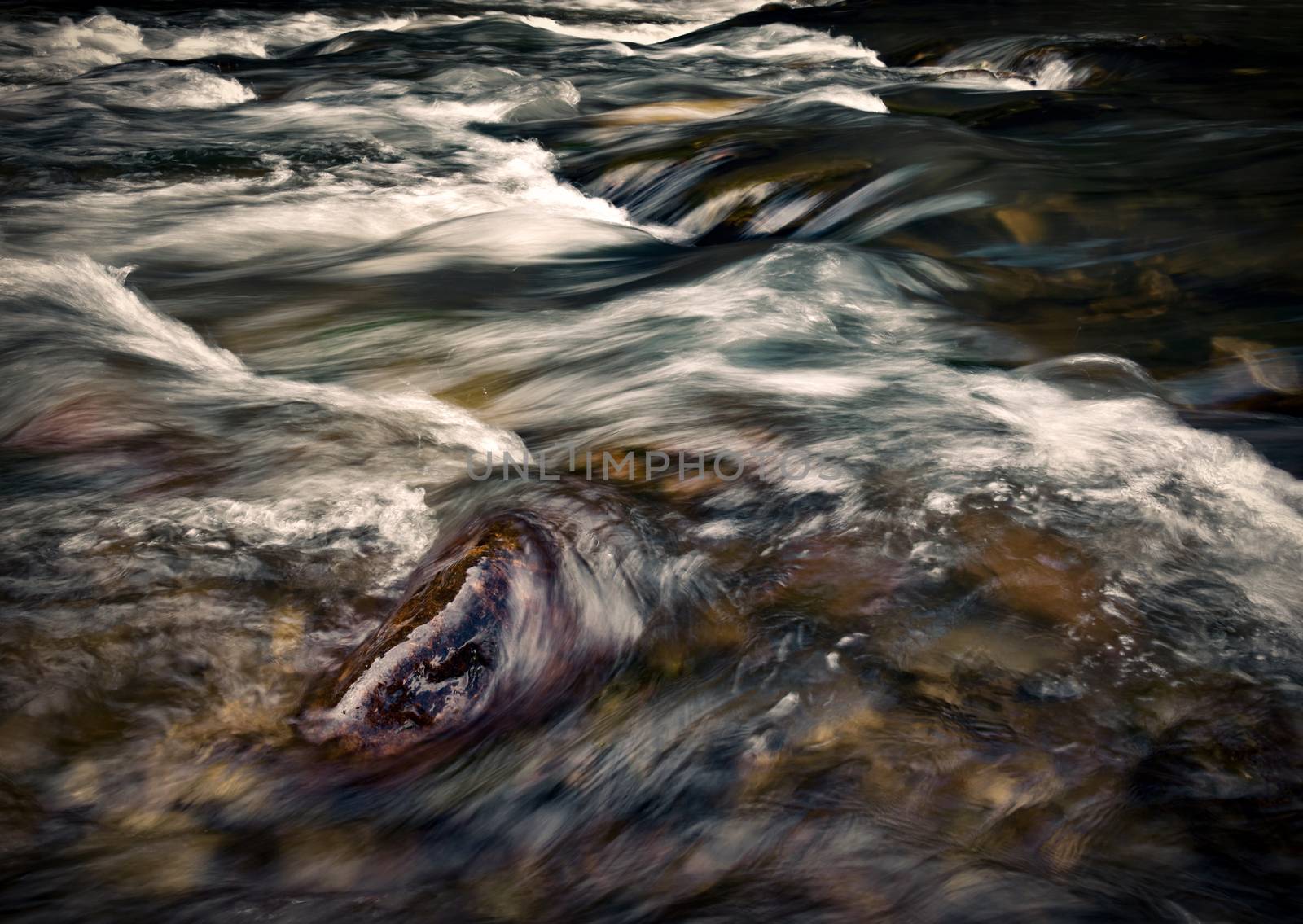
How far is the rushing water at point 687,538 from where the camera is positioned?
2.28 meters

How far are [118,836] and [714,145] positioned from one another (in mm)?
6920

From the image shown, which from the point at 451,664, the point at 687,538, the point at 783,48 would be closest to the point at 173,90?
the point at 783,48

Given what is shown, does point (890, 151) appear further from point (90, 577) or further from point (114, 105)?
point (114, 105)

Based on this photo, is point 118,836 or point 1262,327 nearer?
point 118,836

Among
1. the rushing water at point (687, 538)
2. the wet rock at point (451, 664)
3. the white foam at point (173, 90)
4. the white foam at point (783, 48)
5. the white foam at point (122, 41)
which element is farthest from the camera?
the white foam at point (783, 48)

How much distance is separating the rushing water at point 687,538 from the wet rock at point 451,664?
0.02 m

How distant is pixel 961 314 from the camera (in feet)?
17.6

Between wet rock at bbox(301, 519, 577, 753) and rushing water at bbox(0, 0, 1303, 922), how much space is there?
0.02 metres

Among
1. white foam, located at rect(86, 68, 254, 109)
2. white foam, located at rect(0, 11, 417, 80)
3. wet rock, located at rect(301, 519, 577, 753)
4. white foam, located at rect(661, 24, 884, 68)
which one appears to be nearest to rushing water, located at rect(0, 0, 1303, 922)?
wet rock, located at rect(301, 519, 577, 753)

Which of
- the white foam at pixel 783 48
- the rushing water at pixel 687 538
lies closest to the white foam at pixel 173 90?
the rushing water at pixel 687 538

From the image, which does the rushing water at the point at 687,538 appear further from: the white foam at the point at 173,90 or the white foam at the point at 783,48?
the white foam at the point at 783,48

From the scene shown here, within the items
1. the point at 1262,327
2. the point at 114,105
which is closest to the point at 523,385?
the point at 1262,327

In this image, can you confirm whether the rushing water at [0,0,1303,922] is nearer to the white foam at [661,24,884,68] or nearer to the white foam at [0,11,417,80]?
the white foam at [661,24,884,68]

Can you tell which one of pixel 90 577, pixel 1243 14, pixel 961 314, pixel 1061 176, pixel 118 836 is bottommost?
pixel 118 836
